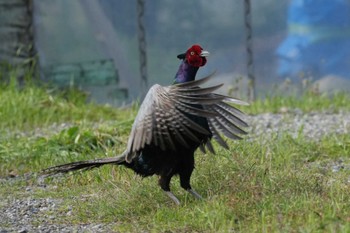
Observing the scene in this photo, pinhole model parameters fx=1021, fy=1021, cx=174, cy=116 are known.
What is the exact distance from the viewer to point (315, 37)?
12.5 m

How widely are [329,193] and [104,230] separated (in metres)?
1.40

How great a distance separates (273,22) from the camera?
12484mm

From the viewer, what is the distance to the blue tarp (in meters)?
12.4

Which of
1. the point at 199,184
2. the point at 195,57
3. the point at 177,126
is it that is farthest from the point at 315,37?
the point at 177,126

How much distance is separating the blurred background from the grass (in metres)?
1.77

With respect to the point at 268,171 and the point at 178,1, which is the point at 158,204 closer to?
the point at 268,171

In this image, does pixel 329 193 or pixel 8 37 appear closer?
pixel 329 193

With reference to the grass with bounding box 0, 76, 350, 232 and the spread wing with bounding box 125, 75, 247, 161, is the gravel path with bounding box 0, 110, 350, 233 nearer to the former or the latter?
the grass with bounding box 0, 76, 350, 232

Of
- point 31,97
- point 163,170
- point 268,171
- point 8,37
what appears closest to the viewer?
point 163,170

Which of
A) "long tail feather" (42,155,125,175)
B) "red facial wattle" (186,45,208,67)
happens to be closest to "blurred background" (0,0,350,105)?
"long tail feather" (42,155,125,175)

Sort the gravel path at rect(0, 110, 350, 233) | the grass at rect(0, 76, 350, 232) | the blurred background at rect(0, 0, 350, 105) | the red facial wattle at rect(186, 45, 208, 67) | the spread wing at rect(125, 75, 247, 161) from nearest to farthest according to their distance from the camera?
the grass at rect(0, 76, 350, 232) → the spread wing at rect(125, 75, 247, 161) → the gravel path at rect(0, 110, 350, 233) → the red facial wattle at rect(186, 45, 208, 67) → the blurred background at rect(0, 0, 350, 105)

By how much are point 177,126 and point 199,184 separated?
36.5 inches

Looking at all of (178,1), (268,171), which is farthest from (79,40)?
(268,171)

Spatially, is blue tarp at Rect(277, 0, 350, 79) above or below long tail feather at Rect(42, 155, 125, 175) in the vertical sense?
above
